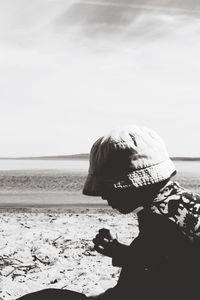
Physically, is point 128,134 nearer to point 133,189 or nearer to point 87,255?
point 133,189

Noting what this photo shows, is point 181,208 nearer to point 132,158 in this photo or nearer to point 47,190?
point 132,158

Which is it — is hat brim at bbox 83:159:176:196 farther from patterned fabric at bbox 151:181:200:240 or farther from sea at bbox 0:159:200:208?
sea at bbox 0:159:200:208

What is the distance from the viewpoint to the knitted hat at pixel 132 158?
186 centimetres

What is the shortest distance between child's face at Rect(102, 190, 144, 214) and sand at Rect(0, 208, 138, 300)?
92.5 inches

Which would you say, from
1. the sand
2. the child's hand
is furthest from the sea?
the child's hand

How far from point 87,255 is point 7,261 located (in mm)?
1024

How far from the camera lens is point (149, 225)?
1.84 meters

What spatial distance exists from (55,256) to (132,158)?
12.2 feet

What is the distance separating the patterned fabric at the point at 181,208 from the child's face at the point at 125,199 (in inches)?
4.0

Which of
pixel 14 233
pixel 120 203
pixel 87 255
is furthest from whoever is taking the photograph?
pixel 14 233

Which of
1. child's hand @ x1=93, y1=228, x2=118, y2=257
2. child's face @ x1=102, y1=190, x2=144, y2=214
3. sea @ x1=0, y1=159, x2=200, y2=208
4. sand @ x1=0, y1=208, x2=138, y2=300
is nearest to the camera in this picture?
→ child's face @ x1=102, y1=190, x2=144, y2=214

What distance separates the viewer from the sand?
430 centimetres

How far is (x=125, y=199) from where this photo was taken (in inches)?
77.6

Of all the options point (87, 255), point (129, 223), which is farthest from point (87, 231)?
point (87, 255)
